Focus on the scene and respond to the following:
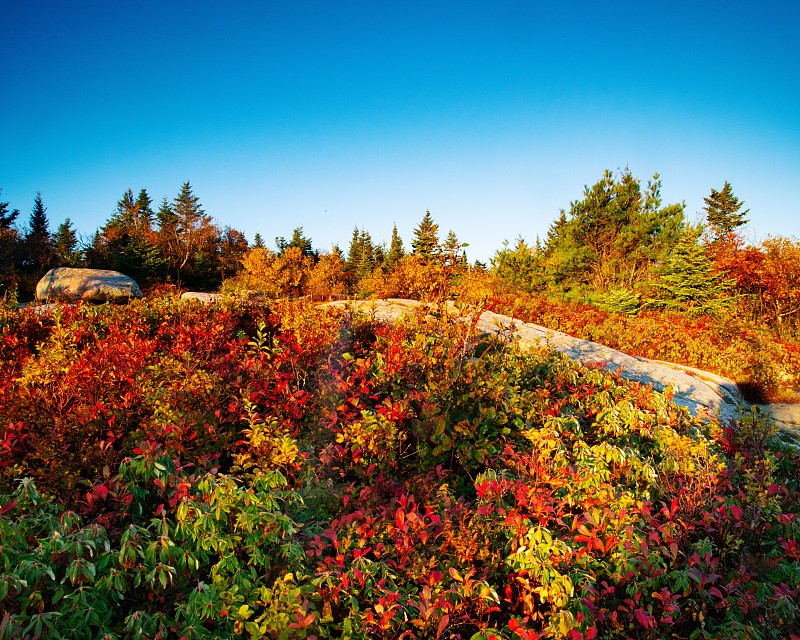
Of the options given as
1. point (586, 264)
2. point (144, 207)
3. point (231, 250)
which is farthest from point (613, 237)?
point (144, 207)

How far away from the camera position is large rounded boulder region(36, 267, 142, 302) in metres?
10.1

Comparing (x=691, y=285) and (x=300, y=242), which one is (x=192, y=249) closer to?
(x=300, y=242)

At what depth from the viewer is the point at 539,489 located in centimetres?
242

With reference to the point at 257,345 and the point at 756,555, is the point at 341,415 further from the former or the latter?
the point at 756,555

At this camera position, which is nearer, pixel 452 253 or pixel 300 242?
pixel 452 253

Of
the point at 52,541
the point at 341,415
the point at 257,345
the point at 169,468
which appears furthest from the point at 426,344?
the point at 52,541

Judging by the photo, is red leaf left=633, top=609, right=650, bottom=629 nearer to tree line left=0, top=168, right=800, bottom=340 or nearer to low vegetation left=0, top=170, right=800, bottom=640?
low vegetation left=0, top=170, right=800, bottom=640

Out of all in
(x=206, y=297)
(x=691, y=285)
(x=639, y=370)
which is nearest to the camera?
(x=639, y=370)

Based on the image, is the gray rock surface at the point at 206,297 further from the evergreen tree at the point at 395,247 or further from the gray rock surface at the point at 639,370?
the evergreen tree at the point at 395,247

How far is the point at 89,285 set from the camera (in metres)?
10.6

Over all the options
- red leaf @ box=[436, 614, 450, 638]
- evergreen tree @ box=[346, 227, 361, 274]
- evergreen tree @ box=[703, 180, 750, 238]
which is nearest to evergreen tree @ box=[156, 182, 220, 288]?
evergreen tree @ box=[346, 227, 361, 274]

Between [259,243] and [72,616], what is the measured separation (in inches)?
1630

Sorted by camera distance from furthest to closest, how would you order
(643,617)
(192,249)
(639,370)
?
(192,249)
(639,370)
(643,617)

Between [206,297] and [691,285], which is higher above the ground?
[691,285]
